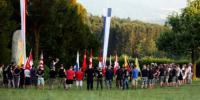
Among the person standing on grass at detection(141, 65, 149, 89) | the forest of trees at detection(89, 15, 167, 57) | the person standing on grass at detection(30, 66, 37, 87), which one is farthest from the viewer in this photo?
the forest of trees at detection(89, 15, 167, 57)

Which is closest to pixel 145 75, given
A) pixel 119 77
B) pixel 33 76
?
pixel 119 77

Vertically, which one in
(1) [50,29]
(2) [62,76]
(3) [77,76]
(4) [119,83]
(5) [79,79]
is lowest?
(4) [119,83]

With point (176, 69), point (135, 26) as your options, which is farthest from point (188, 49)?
point (135, 26)

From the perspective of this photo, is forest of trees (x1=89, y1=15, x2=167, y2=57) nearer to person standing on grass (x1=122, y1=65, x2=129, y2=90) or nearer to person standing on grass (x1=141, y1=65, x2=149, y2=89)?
person standing on grass (x1=141, y1=65, x2=149, y2=89)

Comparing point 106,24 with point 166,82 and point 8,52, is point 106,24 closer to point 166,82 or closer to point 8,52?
point 166,82

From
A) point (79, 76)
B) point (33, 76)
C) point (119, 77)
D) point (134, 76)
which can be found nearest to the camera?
point (33, 76)

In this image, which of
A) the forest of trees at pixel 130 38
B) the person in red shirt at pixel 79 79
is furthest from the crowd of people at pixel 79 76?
the forest of trees at pixel 130 38

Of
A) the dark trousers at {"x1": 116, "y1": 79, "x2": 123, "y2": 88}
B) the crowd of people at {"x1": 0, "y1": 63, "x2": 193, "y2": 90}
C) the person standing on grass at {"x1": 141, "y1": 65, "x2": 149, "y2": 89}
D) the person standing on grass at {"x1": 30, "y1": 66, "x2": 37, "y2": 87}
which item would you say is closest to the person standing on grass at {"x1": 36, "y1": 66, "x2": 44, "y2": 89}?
the crowd of people at {"x1": 0, "y1": 63, "x2": 193, "y2": 90}

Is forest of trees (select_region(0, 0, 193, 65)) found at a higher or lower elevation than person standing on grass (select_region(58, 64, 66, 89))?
higher

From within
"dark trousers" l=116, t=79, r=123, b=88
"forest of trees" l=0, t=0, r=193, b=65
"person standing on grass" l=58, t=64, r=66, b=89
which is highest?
"forest of trees" l=0, t=0, r=193, b=65

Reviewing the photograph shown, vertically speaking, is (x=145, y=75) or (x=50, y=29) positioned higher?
(x=50, y=29)

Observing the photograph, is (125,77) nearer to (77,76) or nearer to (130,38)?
(77,76)

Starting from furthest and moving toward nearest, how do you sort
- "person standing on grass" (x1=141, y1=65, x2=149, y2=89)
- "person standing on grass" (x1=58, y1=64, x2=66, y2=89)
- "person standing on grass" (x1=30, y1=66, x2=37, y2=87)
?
"person standing on grass" (x1=141, y1=65, x2=149, y2=89)
"person standing on grass" (x1=58, y1=64, x2=66, y2=89)
"person standing on grass" (x1=30, y1=66, x2=37, y2=87)

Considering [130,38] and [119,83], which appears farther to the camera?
[130,38]
